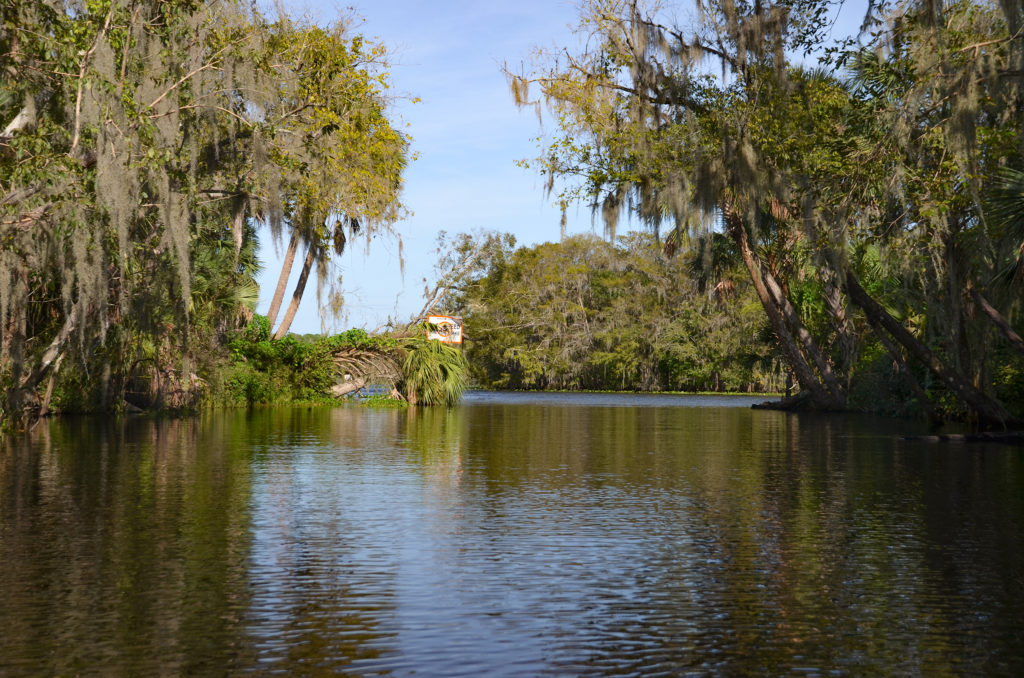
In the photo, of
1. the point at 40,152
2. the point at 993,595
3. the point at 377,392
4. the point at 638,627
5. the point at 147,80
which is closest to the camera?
the point at 638,627

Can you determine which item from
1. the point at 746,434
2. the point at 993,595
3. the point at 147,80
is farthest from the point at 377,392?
the point at 993,595

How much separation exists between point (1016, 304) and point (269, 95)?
1478 centimetres

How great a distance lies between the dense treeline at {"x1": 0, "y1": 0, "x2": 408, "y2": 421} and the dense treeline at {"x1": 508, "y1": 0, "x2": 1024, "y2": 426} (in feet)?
20.7

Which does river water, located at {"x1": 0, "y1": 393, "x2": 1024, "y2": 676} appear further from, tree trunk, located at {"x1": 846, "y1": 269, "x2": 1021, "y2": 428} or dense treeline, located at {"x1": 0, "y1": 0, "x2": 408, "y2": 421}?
tree trunk, located at {"x1": 846, "y1": 269, "x2": 1021, "y2": 428}

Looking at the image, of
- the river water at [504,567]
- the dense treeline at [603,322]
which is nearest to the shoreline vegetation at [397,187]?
the river water at [504,567]

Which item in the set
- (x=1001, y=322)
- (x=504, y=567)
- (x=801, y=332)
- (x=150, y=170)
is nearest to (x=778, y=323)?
(x=801, y=332)

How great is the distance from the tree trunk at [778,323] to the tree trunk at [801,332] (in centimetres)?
20

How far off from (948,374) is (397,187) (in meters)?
19.9

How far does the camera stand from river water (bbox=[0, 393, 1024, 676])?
5.36 m

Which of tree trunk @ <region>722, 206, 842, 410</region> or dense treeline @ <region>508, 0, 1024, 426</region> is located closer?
dense treeline @ <region>508, 0, 1024, 426</region>

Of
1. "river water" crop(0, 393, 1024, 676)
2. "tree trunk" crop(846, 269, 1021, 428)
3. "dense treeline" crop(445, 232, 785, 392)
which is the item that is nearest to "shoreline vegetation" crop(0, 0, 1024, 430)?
"tree trunk" crop(846, 269, 1021, 428)

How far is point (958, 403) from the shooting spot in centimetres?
3006

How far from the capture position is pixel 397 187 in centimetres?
3809

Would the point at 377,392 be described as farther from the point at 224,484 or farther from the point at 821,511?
the point at 821,511
